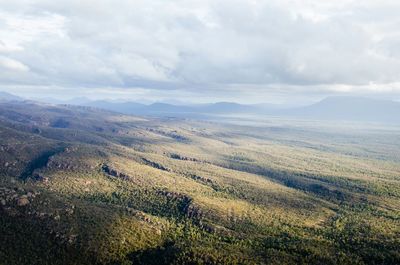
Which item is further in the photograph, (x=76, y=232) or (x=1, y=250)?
(x=76, y=232)

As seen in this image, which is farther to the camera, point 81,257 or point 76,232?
point 76,232

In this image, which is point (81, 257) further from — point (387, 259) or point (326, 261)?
point (387, 259)

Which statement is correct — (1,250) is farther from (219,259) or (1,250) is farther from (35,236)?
(219,259)

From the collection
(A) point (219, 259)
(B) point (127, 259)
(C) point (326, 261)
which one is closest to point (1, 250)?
(B) point (127, 259)

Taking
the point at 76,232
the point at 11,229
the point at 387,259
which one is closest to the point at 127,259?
the point at 76,232

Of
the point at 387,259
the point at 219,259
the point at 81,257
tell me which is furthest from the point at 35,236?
the point at 387,259

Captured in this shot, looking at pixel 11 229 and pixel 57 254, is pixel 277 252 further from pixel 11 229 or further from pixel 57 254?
pixel 11 229

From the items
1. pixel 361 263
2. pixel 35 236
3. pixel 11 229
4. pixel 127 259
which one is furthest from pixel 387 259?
pixel 11 229
